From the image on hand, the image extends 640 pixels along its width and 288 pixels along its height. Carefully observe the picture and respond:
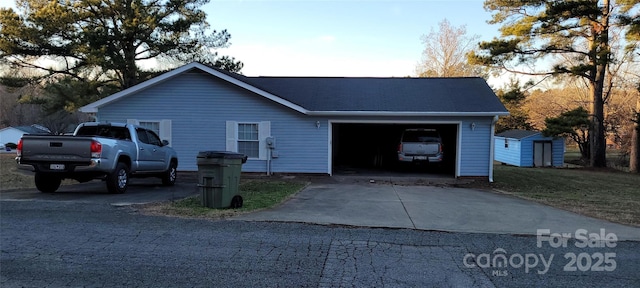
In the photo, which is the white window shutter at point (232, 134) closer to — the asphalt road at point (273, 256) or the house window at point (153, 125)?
the house window at point (153, 125)

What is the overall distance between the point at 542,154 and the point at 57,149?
27925 millimetres

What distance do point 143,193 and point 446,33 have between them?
35.5 meters

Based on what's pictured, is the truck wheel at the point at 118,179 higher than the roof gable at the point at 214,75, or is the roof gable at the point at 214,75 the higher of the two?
the roof gable at the point at 214,75

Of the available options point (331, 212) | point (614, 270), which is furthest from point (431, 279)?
point (331, 212)

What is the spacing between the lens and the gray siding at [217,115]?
1448 centimetres

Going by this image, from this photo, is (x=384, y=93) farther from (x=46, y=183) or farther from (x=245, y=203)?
(x=46, y=183)

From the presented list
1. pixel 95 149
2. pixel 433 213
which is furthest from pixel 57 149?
pixel 433 213

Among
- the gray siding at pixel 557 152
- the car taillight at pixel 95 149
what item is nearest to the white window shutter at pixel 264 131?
the car taillight at pixel 95 149

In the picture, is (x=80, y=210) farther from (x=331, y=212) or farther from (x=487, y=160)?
(x=487, y=160)

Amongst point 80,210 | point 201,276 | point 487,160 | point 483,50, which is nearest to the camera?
point 201,276

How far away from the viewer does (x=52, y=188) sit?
33.1ft

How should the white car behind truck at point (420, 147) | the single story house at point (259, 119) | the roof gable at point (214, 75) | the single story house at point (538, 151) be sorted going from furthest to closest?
1. the single story house at point (538, 151)
2. the white car behind truck at point (420, 147)
3. the single story house at point (259, 119)
4. the roof gable at point (214, 75)

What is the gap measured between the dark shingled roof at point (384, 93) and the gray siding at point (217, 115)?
0.71 meters

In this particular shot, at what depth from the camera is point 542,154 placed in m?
27.5
